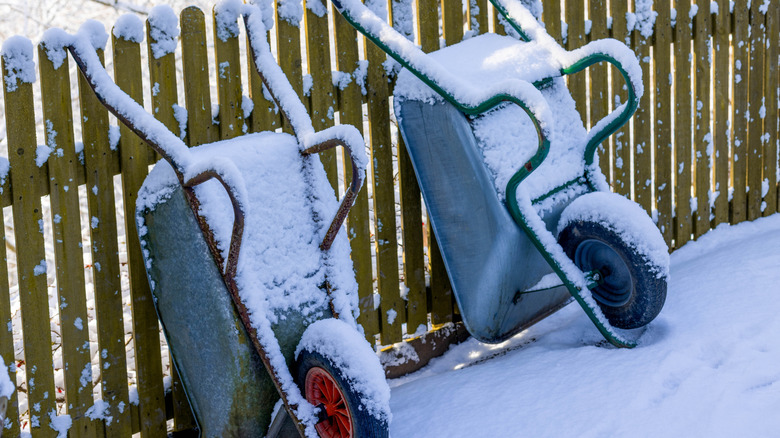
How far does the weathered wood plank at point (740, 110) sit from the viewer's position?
4.36m

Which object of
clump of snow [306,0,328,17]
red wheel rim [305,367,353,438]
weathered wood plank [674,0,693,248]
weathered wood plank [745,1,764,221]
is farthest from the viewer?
weathered wood plank [745,1,764,221]

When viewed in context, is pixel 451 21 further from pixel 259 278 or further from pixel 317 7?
pixel 259 278

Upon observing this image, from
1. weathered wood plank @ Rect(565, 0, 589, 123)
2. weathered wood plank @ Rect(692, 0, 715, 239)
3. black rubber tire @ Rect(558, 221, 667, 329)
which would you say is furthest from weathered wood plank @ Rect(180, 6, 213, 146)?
weathered wood plank @ Rect(692, 0, 715, 239)

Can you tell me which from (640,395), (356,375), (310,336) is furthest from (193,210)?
(640,395)

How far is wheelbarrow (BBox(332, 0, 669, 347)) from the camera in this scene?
2.74 m

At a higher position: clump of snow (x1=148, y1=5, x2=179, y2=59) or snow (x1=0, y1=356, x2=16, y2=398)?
clump of snow (x1=148, y1=5, x2=179, y2=59)

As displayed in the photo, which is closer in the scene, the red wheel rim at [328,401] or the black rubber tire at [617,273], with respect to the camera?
the red wheel rim at [328,401]

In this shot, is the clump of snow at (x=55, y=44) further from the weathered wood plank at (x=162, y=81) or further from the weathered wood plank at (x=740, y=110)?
the weathered wood plank at (x=740, y=110)

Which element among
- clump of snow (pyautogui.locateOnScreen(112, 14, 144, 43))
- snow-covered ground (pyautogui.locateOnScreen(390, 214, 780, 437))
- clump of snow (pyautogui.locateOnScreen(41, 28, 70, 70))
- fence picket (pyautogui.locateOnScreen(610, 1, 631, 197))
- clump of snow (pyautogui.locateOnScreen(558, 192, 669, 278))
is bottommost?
snow-covered ground (pyautogui.locateOnScreen(390, 214, 780, 437))

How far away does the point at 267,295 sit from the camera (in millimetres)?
2283

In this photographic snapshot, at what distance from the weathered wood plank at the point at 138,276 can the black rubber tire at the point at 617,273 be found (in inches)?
56.0

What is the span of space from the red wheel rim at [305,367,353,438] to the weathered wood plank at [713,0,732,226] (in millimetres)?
2932

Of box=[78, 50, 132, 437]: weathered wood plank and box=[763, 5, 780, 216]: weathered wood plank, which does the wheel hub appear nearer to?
box=[78, 50, 132, 437]: weathered wood plank

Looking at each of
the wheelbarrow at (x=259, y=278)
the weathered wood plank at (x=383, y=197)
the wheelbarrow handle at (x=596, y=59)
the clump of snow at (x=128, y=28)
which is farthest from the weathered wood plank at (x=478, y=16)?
the clump of snow at (x=128, y=28)
